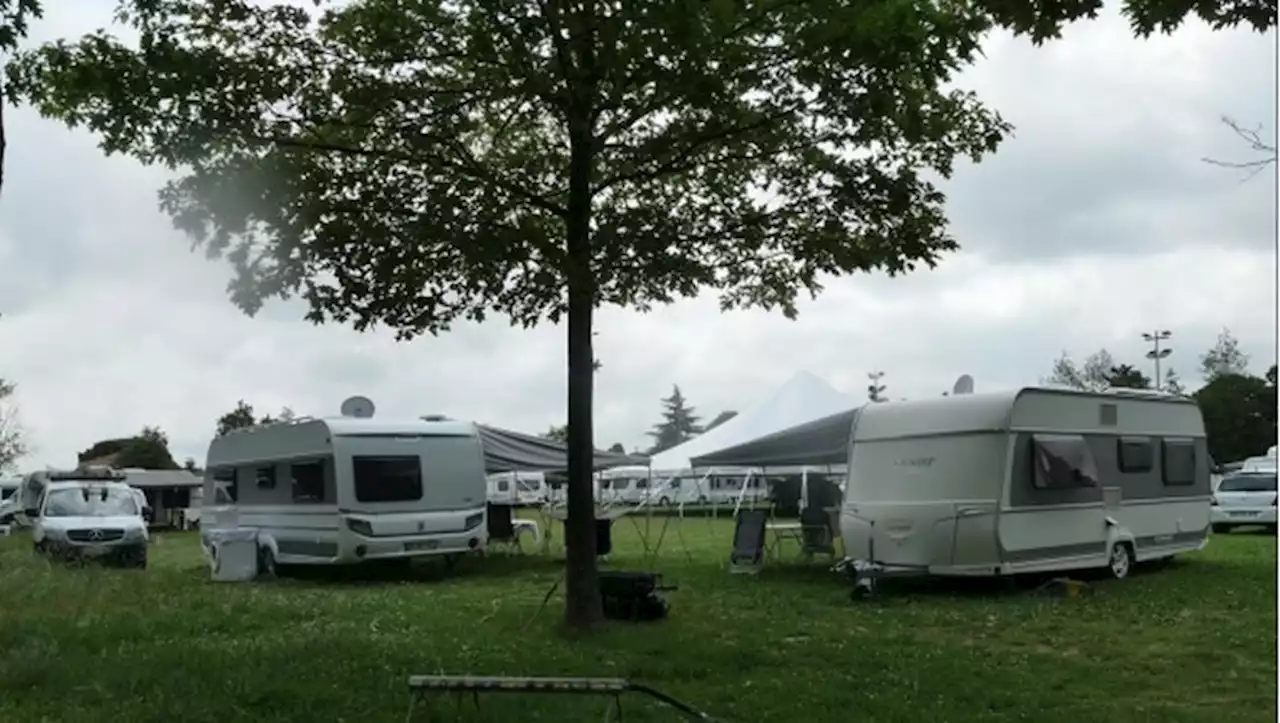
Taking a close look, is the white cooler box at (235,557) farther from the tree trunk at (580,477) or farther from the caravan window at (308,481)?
the tree trunk at (580,477)

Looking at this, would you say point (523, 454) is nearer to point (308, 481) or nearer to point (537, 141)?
point (308, 481)

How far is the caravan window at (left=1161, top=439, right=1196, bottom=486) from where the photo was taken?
15.3 meters

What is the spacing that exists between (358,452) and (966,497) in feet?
25.2

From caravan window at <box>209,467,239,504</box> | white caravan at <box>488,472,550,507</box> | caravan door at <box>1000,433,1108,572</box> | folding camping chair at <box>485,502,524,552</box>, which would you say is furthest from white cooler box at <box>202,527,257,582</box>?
white caravan at <box>488,472,550,507</box>

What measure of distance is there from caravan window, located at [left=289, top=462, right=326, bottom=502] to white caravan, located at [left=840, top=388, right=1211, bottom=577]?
6782mm

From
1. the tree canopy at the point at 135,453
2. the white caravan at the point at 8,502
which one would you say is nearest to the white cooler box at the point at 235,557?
the white caravan at the point at 8,502

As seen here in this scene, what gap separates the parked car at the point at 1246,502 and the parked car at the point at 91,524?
19.4 meters

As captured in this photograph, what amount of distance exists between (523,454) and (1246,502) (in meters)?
14.2

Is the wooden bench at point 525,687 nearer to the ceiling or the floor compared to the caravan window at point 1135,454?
nearer to the floor

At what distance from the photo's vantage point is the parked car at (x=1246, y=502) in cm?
2377

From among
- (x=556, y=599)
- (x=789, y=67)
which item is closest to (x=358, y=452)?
(x=556, y=599)

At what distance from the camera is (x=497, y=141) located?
10.9 m

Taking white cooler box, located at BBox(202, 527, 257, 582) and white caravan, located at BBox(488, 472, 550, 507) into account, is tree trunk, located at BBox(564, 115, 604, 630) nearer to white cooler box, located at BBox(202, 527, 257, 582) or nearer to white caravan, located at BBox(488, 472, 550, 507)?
white cooler box, located at BBox(202, 527, 257, 582)

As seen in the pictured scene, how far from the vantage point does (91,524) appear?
67.3 ft
